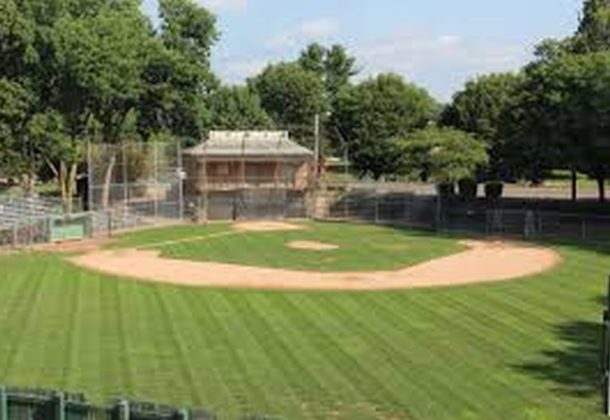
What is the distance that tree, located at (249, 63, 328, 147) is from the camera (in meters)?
128

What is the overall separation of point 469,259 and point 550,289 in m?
9.03

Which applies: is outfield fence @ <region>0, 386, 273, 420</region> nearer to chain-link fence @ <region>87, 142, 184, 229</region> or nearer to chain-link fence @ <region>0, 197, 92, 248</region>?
chain-link fence @ <region>0, 197, 92, 248</region>

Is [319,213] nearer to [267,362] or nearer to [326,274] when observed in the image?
[326,274]

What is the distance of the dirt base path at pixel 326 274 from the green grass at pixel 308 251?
149cm

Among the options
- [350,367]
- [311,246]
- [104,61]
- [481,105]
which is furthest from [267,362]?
[481,105]

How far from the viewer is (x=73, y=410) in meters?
16.1

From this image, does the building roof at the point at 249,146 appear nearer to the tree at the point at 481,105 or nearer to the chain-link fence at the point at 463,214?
the chain-link fence at the point at 463,214

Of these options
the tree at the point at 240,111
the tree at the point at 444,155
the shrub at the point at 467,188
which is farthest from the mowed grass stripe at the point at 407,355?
the tree at the point at 240,111

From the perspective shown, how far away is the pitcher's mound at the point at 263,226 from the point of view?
2470 inches

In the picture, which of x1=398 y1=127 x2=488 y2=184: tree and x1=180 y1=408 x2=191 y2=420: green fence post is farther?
x1=398 y1=127 x2=488 y2=184: tree

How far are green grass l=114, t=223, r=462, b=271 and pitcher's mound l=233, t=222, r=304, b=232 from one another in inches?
28.1

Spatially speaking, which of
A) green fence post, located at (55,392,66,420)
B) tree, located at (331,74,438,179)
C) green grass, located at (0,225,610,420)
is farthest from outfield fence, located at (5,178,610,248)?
green fence post, located at (55,392,66,420)

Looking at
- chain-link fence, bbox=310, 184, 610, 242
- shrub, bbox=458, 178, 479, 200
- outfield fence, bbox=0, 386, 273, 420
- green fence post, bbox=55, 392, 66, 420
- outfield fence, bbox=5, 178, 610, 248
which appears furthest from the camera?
shrub, bbox=458, 178, 479, 200

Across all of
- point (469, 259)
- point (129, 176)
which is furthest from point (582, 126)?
point (129, 176)
